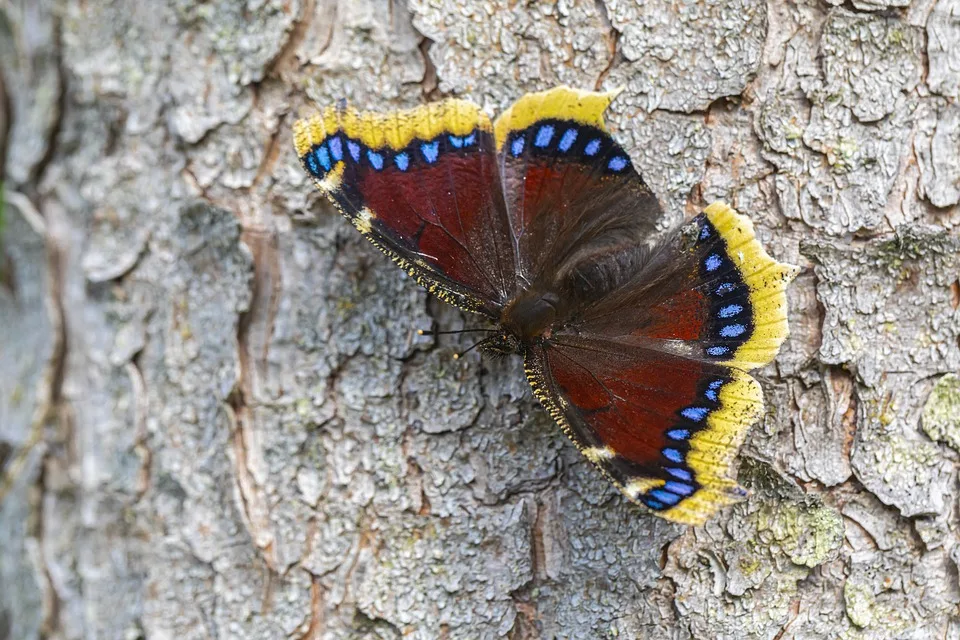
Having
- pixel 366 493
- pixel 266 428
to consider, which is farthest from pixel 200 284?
pixel 366 493

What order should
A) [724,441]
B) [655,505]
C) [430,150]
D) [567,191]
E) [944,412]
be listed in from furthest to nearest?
1. [567,191]
2. [430,150]
3. [944,412]
4. [724,441]
5. [655,505]

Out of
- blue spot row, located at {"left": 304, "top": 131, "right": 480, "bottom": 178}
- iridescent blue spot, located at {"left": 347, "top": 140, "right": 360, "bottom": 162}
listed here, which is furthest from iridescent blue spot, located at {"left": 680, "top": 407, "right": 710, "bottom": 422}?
iridescent blue spot, located at {"left": 347, "top": 140, "right": 360, "bottom": 162}

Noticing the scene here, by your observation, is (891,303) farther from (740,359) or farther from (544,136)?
(544,136)

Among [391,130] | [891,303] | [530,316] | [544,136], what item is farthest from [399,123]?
[891,303]

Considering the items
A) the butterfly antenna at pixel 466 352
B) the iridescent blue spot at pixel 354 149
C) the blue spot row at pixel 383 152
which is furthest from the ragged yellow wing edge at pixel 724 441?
the iridescent blue spot at pixel 354 149

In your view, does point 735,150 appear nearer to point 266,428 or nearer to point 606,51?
point 606,51

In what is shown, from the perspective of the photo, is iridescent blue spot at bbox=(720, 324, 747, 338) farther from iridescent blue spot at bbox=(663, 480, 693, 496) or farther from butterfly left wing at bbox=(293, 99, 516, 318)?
butterfly left wing at bbox=(293, 99, 516, 318)

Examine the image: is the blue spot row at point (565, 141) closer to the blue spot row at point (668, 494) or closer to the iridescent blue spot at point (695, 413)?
the iridescent blue spot at point (695, 413)
